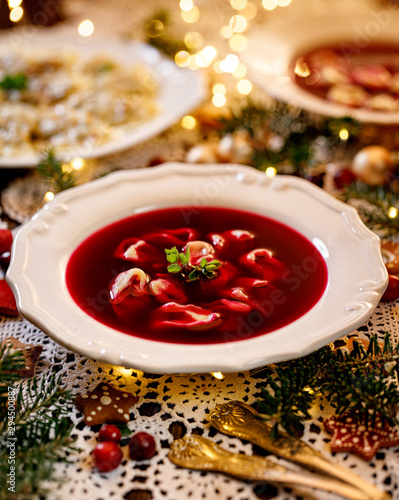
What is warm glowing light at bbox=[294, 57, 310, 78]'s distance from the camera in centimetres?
229

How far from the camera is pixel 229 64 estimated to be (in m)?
2.54

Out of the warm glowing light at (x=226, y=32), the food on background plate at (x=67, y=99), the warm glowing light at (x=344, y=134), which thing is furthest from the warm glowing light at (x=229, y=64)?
the warm glowing light at (x=344, y=134)

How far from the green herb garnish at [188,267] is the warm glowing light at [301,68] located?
1.30m

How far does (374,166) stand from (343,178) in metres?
0.09

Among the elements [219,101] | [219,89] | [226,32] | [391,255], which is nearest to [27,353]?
[391,255]

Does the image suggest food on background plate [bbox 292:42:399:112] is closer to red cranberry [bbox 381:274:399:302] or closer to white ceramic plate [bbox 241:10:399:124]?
white ceramic plate [bbox 241:10:399:124]

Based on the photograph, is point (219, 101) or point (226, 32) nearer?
point (219, 101)

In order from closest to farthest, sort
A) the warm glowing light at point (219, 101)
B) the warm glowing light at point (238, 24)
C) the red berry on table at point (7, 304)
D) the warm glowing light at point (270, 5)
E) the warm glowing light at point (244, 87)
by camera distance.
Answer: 1. the red berry on table at point (7, 304)
2. the warm glowing light at point (219, 101)
3. the warm glowing light at point (244, 87)
4. the warm glowing light at point (238, 24)
5. the warm glowing light at point (270, 5)

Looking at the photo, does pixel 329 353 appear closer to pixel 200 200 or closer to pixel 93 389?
pixel 93 389

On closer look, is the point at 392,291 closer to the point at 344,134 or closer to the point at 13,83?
the point at 344,134

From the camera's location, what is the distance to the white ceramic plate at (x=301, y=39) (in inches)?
81.4

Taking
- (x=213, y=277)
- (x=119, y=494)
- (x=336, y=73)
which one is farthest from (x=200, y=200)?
(x=336, y=73)

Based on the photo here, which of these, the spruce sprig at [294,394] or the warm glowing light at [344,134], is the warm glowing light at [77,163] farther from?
the spruce sprig at [294,394]

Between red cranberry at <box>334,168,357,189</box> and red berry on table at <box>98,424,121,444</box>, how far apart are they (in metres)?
1.05
